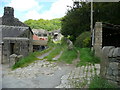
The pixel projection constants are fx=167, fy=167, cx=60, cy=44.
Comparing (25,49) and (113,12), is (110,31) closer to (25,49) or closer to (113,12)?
(113,12)

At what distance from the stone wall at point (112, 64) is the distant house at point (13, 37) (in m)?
14.2

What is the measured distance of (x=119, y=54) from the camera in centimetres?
398

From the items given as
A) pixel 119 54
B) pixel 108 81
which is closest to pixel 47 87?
pixel 108 81

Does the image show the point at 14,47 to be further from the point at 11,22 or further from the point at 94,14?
the point at 94,14

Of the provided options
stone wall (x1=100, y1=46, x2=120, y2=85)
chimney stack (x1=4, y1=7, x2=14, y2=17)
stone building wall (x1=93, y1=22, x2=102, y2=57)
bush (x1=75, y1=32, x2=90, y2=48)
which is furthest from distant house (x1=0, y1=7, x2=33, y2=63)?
stone wall (x1=100, y1=46, x2=120, y2=85)

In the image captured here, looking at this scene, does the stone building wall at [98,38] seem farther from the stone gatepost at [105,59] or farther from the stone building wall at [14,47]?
the stone building wall at [14,47]

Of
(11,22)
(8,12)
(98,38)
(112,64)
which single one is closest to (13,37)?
(11,22)

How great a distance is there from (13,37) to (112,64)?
18.3m

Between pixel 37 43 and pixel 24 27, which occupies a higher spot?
pixel 24 27

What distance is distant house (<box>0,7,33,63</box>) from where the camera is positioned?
1932 cm

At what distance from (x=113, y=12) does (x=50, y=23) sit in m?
70.8

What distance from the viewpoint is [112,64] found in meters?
4.21

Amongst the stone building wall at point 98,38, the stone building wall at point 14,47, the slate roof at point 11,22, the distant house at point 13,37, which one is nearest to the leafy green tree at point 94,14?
the distant house at point 13,37

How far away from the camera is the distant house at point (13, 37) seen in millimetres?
19319
